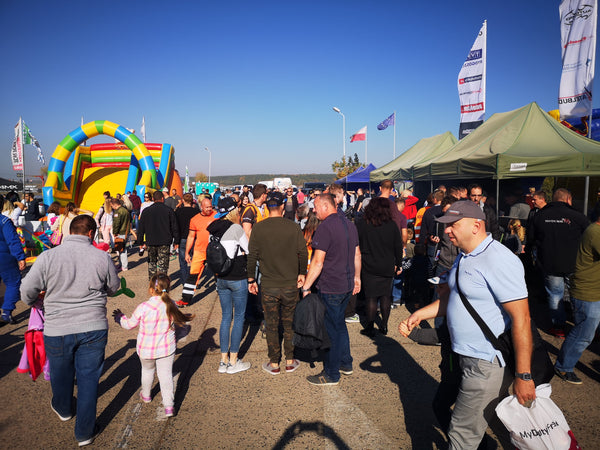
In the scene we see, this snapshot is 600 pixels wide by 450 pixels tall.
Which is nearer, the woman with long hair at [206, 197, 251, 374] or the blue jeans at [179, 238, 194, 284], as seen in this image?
the woman with long hair at [206, 197, 251, 374]

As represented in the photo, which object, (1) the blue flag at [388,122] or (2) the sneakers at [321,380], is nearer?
(2) the sneakers at [321,380]

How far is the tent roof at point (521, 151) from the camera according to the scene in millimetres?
7609

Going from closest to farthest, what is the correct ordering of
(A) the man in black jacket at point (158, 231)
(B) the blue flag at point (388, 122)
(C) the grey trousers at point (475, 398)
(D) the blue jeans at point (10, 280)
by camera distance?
(C) the grey trousers at point (475, 398), (D) the blue jeans at point (10, 280), (A) the man in black jacket at point (158, 231), (B) the blue flag at point (388, 122)

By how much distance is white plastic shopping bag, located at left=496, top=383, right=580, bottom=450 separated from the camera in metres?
1.91

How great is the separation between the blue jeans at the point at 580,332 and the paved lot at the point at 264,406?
0.25m

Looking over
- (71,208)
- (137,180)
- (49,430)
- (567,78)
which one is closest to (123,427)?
(49,430)

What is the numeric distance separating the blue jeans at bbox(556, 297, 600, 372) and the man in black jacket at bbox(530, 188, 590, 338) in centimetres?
98

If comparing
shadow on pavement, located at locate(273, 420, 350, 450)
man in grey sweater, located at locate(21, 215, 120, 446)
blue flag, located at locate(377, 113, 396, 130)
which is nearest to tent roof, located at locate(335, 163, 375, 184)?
blue flag, located at locate(377, 113, 396, 130)

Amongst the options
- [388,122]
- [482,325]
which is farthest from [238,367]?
[388,122]

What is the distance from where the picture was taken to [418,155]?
16.2 meters

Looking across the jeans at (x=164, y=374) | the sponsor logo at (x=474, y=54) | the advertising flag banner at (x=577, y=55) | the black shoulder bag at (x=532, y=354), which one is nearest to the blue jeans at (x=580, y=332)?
the black shoulder bag at (x=532, y=354)

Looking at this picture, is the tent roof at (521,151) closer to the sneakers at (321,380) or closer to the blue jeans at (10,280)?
the sneakers at (321,380)

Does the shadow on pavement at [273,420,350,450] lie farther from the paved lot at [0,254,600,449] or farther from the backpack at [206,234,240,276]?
the backpack at [206,234,240,276]

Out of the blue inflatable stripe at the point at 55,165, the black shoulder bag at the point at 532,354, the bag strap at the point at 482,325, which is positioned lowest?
the black shoulder bag at the point at 532,354
